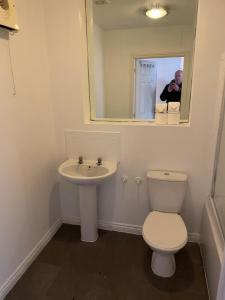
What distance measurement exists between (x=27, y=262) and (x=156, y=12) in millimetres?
2548

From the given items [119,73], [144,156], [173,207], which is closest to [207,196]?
[173,207]

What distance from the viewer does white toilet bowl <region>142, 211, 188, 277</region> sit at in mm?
1547

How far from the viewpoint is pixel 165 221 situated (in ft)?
5.92

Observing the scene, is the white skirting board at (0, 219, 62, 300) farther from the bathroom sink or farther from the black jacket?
the black jacket

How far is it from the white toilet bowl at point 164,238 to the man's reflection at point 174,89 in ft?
3.60

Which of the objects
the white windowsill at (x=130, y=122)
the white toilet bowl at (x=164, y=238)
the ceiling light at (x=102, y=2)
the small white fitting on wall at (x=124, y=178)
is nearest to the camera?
the white toilet bowl at (x=164, y=238)

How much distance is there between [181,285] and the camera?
1.67 meters

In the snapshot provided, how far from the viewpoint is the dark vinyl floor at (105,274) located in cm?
161

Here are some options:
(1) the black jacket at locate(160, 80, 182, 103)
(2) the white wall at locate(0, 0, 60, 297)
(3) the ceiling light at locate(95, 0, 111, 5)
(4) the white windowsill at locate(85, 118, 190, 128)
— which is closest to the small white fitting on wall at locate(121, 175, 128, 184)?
(4) the white windowsill at locate(85, 118, 190, 128)

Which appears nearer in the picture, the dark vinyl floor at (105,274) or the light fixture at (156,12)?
the dark vinyl floor at (105,274)

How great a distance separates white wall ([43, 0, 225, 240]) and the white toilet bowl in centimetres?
34

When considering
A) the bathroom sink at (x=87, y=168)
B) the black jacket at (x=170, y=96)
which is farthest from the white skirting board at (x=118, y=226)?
the black jacket at (x=170, y=96)

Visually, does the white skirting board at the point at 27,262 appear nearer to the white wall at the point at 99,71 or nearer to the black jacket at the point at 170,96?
the white wall at the point at 99,71

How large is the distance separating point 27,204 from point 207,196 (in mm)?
1613
